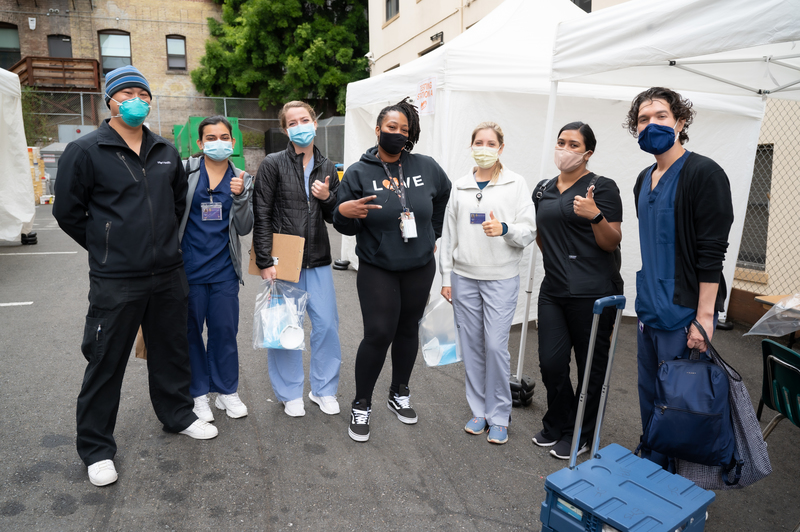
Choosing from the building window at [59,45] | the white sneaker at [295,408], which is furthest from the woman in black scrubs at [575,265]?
the building window at [59,45]

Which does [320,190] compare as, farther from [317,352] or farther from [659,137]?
[659,137]

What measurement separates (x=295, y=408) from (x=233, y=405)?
0.40 metres

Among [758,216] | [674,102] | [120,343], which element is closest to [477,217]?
[674,102]

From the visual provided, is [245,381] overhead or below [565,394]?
below

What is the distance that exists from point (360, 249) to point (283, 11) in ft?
69.8

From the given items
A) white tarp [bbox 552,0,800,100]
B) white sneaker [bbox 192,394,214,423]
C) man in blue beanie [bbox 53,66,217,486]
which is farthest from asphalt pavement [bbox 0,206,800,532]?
white tarp [bbox 552,0,800,100]

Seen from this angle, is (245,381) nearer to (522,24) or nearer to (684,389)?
(684,389)

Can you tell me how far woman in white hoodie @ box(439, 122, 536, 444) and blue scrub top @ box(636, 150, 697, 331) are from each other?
2.64ft

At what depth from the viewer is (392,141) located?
308cm

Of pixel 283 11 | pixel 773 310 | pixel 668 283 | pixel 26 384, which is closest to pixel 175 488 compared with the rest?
pixel 26 384

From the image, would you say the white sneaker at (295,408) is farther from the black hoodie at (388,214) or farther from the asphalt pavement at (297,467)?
the black hoodie at (388,214)

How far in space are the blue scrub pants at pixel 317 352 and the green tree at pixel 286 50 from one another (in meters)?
18.9

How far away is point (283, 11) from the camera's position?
70.5 ft

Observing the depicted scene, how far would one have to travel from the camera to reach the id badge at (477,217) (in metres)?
3.28
